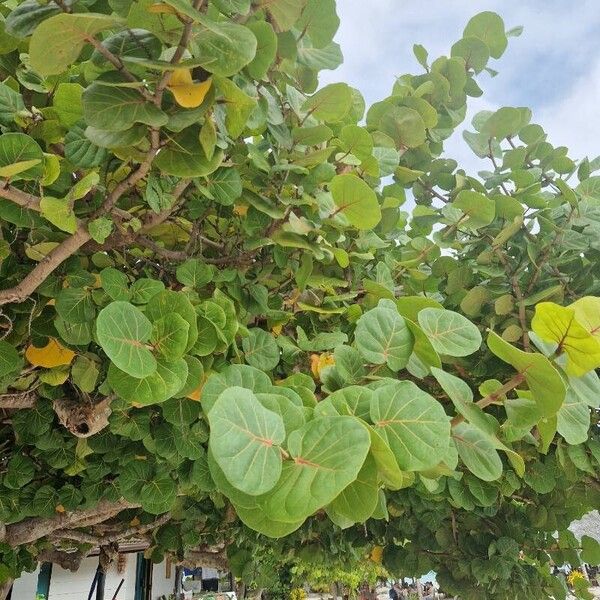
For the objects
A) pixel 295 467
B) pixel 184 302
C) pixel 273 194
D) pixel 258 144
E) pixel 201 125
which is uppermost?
pixel 258 144

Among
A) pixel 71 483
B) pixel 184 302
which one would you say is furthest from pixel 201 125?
pixel 71 483

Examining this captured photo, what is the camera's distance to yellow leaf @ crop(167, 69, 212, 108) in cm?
73

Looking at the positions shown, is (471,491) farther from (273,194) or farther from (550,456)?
(273,194)

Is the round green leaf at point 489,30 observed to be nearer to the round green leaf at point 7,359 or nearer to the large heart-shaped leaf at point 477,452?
the large heart-shaped leaf at point 477,452

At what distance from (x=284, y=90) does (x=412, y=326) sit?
67cm

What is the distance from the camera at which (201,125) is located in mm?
849

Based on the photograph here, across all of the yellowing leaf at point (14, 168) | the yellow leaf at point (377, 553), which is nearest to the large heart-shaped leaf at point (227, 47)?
the yellowing leaf at point (14, 168)

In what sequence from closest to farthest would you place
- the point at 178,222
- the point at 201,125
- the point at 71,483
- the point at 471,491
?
1. the point at 201,125
2. the point at 178,222
3. the point at 471,491
4. the point at 71,483

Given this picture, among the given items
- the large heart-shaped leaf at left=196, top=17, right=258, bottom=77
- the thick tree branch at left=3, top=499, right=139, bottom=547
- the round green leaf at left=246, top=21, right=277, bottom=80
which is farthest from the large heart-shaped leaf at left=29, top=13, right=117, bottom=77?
the thick tree branch at left=3, top=499, right=139, bottom=547

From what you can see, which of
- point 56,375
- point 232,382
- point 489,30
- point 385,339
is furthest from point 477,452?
point 489,30

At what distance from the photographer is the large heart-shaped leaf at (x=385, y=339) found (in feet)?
2.81

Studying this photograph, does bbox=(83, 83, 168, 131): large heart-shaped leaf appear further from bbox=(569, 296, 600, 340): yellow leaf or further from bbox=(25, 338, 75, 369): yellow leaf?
bbox=(25, 338, 75, 369): yellow leaf

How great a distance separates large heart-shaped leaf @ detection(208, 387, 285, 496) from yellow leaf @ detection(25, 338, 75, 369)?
3.18 ft

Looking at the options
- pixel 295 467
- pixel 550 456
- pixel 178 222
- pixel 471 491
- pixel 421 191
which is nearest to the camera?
pixel 295 467
